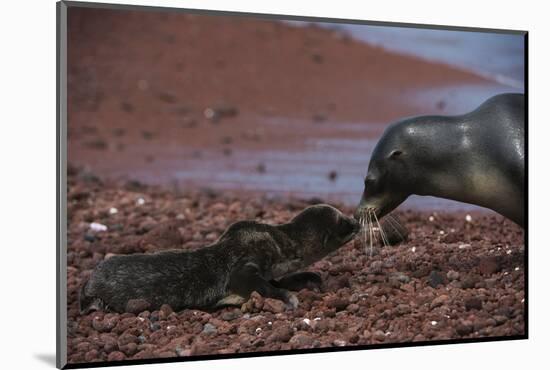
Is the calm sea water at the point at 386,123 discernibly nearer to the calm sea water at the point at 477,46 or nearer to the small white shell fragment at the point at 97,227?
the calm sea water at the point at 477,46

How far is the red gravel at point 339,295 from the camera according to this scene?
229 inches

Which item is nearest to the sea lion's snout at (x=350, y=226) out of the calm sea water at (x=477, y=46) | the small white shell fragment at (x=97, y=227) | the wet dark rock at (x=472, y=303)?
the wet dark rock at (x=472, y=303)

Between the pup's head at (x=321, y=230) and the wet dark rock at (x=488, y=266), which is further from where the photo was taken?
the wet dark rock at (x=488, y=266)

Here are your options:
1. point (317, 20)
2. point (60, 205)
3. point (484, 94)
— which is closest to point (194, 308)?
point (60, 205)

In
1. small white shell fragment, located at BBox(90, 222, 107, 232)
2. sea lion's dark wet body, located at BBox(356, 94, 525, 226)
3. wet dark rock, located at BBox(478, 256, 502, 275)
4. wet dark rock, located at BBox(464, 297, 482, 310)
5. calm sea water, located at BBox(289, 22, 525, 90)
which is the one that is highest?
calm sea water, located at BBox(289, 22, 525, 90)

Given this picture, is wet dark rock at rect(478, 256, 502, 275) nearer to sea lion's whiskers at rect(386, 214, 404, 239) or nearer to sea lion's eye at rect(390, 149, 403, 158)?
sea lion's whiskers at rect(386, 214, 404, 239)

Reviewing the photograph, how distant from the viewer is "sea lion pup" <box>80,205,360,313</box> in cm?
589

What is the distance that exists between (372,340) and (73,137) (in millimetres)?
2451

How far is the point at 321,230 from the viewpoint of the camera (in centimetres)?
630

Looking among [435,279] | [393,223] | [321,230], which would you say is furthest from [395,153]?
[435,279]

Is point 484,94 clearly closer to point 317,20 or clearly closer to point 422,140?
point 422,140

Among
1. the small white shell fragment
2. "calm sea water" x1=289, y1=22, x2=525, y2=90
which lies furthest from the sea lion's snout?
the small white shell fragment

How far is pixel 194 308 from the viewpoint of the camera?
592cm

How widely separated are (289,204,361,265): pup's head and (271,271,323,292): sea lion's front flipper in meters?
0.09
